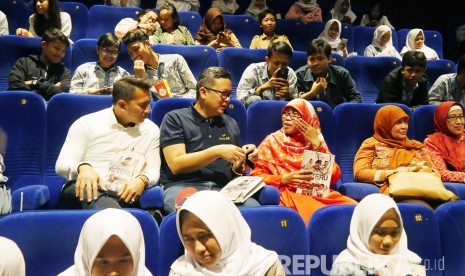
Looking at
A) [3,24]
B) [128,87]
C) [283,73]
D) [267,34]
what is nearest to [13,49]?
[3,24]

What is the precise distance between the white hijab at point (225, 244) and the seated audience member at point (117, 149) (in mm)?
462

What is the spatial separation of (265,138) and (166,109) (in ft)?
1.39

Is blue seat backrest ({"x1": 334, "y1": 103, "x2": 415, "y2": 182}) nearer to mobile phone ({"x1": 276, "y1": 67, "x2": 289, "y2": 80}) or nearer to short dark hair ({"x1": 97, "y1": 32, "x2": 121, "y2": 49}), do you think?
mobile phone ({"x1": 276, "y1": 67, "x2": 289, "y2": 80})

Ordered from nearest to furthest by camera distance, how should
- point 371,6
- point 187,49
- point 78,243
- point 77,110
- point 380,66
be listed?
point 78,243 → point 77,110 → point 187,49 → point 380,66 → point 371,6

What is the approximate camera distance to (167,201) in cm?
175

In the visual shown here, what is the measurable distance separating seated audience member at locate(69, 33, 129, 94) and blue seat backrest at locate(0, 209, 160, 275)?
1392 mm

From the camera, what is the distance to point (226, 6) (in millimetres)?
4578

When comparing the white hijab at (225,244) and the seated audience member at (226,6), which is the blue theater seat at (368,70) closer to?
the seated audience member at (226,6)

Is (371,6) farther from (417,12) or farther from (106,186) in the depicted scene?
(106,186)

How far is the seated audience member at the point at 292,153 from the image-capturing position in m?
1.97

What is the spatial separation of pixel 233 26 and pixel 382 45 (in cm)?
119

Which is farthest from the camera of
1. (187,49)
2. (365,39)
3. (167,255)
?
(365,39)

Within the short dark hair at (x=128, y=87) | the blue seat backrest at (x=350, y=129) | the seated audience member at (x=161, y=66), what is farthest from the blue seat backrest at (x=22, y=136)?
the blue seat backrest at (x=350, y=129)

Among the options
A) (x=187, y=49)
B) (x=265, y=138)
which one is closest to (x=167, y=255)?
(x=265, y=138)
